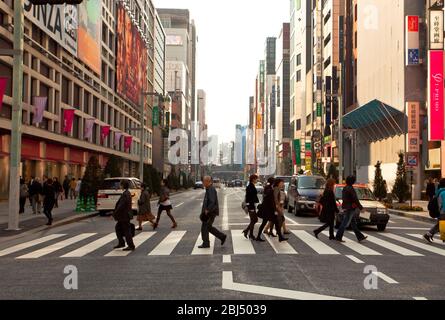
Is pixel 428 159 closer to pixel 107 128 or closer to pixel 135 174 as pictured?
pixel 107 128

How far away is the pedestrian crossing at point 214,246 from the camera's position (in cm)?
1203

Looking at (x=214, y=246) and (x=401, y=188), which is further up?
(x=401, y=188)

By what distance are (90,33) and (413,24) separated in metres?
29.9

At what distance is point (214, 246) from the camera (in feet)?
43.1

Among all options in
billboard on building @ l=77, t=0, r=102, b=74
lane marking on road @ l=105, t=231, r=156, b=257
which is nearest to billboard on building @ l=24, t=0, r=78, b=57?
billboard on building @ l=77, t=0, r=102, b=74

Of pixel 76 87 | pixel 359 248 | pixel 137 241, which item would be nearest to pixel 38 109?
pixel 76 87

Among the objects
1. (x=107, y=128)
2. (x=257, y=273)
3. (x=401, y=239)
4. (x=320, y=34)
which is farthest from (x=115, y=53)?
(x=257, y=273)

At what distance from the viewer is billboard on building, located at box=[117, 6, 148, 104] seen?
226ft

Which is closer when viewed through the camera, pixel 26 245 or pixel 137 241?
pixel 26 245

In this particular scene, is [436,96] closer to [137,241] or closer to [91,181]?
[91,181]

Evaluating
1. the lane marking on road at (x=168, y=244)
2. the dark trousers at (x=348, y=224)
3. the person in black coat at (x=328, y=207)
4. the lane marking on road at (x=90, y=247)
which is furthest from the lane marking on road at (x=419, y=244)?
the lane marking on road at (x=90, y=247)

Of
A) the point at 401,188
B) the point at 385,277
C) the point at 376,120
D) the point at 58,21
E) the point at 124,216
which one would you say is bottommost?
the point at 385,277

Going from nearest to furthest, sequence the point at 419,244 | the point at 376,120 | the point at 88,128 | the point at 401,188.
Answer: the point at 419,244
the point at 401,188
the point at 88,128
the point at 376,120

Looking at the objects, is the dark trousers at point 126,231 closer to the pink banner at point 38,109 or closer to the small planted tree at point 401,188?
the small planted tree at point 401,188
